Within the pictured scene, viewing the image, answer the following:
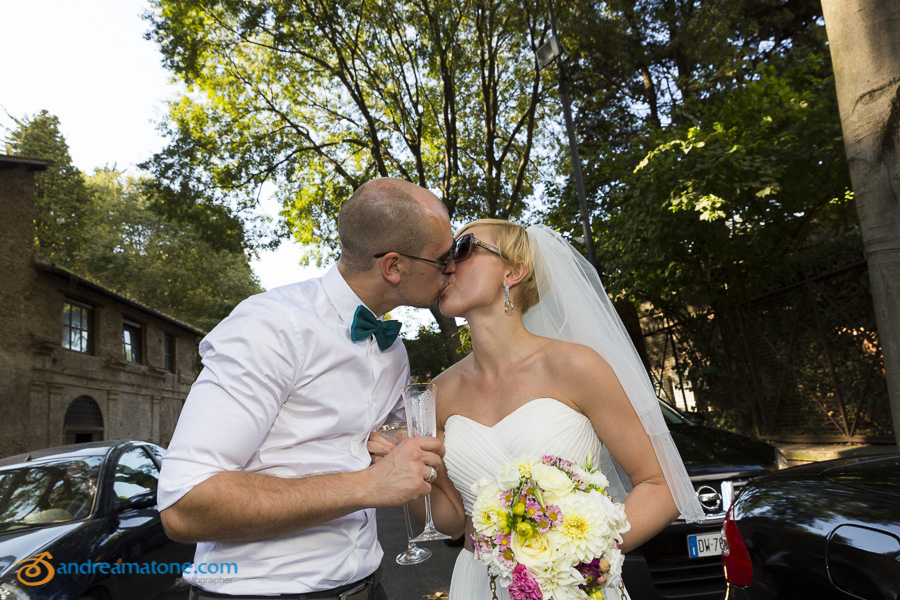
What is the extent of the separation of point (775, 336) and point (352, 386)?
10.5 m

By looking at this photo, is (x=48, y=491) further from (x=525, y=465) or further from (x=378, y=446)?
(x=525, y=465)

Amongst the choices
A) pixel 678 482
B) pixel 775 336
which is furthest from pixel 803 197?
pixel 678 482

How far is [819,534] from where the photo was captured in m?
A: 2.07

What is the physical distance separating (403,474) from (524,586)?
475mm

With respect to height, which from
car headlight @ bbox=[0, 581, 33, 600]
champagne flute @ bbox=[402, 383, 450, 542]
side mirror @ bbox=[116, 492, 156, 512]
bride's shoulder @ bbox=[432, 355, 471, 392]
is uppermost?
bride's shoulder @ bbox=[432, 355, 471, 392]

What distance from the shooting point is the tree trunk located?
4547 mm

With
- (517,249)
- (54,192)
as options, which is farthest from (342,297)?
(54,192)

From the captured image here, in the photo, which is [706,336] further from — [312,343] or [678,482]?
[312,343]

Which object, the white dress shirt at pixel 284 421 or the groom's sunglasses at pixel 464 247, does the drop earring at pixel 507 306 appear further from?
the white dress shirt at pixel 284 421

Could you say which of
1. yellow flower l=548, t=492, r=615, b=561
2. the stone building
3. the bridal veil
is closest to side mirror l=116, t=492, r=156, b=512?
the bridal veil

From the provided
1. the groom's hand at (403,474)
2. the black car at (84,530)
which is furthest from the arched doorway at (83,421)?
the groom's hand at (403,474)

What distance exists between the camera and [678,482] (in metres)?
2.43

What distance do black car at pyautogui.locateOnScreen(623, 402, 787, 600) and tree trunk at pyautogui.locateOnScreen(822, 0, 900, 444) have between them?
1.24 meters

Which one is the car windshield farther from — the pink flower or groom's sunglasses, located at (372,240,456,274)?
the pink flower
